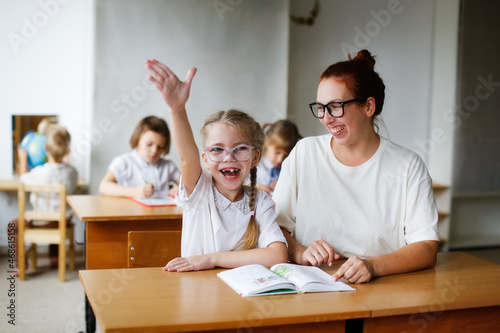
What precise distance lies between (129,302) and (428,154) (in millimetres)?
4686

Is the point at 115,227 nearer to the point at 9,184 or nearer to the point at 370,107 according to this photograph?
the point at 370,107

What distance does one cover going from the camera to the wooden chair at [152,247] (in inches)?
72.6

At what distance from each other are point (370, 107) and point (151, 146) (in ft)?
6.89

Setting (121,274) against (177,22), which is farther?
(177,22)

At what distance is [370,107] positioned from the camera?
1.86m

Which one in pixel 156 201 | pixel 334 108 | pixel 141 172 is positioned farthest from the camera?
pixel 141 172

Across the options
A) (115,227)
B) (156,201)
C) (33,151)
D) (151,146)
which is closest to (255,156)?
(115,227)

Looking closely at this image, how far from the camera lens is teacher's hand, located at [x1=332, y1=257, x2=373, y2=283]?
156 cm

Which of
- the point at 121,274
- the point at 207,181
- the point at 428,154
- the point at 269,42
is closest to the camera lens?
the point at 121,274

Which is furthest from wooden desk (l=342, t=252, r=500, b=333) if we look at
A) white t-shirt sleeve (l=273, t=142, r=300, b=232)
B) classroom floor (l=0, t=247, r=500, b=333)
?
classroom floor (l=0, t=247, r=500, b=333)

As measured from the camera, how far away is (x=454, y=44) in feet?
16.8

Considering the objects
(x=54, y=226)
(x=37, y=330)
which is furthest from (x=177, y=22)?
(x=37, y=330)

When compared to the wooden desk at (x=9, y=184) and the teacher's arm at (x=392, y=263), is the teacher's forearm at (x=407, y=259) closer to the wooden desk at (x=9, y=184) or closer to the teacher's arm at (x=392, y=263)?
the teacher's arm at (x=392, y=263)

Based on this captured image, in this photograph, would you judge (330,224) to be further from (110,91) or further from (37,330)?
(110,91)
